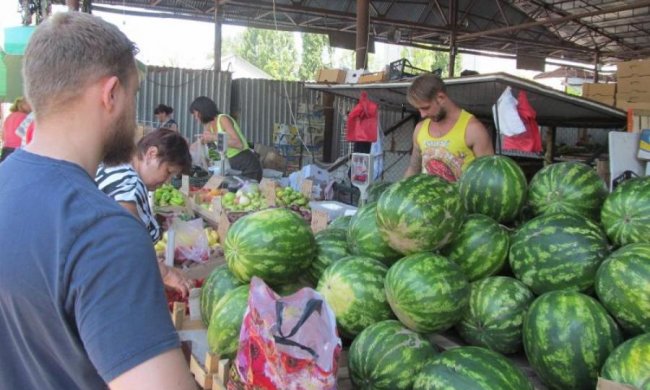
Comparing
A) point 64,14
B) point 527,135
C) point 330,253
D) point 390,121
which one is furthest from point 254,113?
point 64,14

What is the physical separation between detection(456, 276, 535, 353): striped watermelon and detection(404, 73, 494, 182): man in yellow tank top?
5.71 ft

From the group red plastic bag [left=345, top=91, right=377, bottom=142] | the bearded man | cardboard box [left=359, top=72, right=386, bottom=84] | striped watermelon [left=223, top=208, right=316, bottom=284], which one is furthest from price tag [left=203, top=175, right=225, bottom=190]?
the bearded man

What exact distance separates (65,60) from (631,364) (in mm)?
1373

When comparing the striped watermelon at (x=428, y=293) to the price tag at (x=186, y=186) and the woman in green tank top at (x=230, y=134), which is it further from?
the woman in green tank top at (x=230, y=134)

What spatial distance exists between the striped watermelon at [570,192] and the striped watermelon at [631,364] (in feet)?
2.12

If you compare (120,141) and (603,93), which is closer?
(120,141)

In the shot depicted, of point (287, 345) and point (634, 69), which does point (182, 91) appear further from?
point (287, 345)

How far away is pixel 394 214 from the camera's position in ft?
5.96

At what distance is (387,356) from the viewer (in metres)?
1.56

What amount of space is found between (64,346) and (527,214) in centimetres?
172

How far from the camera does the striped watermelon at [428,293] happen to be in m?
1.62

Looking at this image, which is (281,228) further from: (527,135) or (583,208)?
(527,135)

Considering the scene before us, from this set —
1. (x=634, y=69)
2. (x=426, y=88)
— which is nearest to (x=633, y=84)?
(x=634, y=69)

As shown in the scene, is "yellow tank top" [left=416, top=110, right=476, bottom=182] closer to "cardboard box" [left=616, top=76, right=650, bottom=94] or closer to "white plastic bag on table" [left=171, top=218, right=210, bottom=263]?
"white plastic bag on table" [left=171, top=218, right=210, bottom=263]
